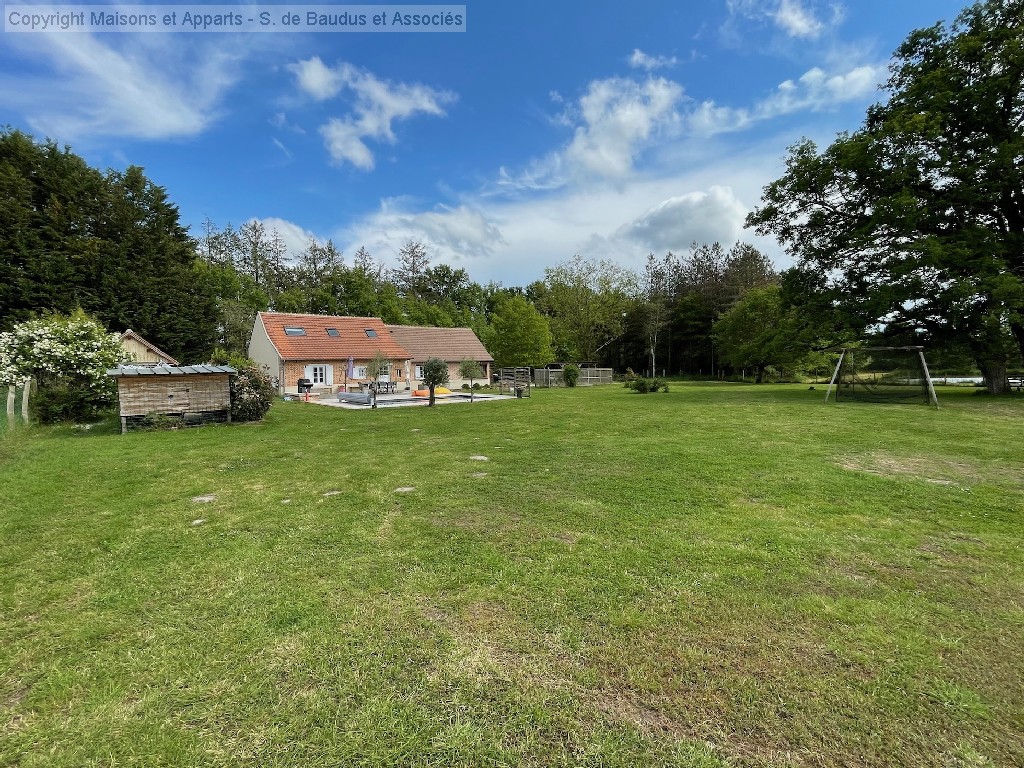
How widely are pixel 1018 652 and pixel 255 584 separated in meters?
4.59

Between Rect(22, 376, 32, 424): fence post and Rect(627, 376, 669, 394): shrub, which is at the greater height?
Rect(22, 376, 32, 424): fence post

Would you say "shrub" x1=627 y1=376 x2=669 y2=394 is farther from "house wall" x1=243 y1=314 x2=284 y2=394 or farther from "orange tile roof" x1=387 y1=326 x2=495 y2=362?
"house wall" x1=243 y1=314 x2=284 y2=394

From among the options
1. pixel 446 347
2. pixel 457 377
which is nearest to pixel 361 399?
pixel 457 377

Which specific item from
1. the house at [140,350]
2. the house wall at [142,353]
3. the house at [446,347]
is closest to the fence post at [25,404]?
the house at [140,350]

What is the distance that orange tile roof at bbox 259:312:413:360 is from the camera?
2481 cm

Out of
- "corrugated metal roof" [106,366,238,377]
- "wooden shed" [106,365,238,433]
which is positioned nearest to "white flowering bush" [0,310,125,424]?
"corrugated metal roof" [106,366,238,377]

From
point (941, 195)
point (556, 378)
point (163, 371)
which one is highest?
point (941, 195)

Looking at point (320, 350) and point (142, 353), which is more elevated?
point (320, 350)

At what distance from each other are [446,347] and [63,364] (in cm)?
2314

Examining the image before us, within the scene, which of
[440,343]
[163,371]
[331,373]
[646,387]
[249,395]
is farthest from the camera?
[440,343]

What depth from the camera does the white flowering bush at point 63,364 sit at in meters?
11.2

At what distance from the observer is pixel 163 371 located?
11.0m

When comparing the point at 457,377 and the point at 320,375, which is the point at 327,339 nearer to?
the point at 320,375

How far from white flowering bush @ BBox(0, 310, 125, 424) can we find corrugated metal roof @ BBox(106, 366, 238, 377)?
4.98ft
